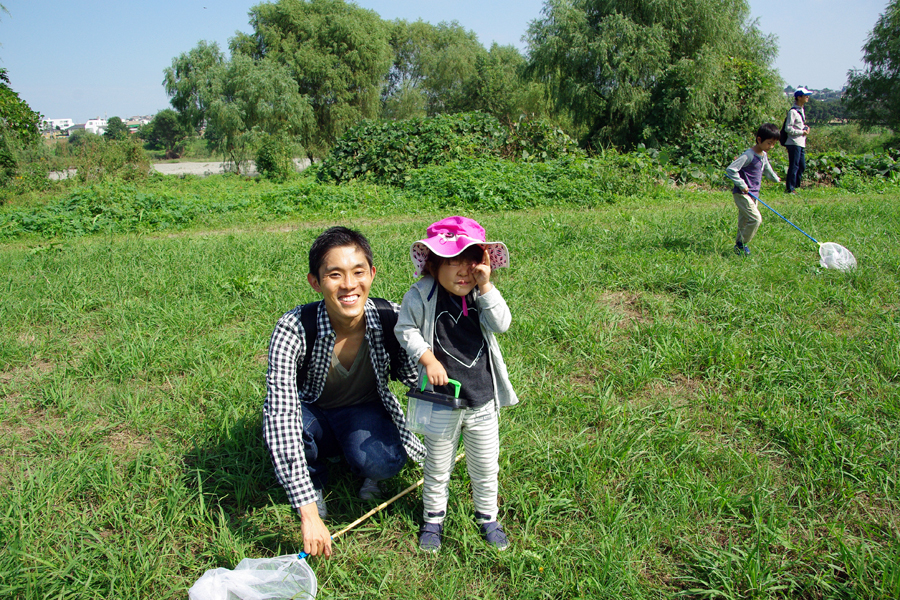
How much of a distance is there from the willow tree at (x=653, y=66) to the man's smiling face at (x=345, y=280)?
18.8 metres

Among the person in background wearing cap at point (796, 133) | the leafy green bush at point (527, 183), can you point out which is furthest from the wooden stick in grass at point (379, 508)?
the person in background wearing cap at point (796, 133)

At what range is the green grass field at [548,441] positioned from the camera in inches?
79.9

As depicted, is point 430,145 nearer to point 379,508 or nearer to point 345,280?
point 345,280

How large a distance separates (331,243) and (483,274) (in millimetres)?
597

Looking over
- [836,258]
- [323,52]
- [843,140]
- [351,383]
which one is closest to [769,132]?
[836,258]

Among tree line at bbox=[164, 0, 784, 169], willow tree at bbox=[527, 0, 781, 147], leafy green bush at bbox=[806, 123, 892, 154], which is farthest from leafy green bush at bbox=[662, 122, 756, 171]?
leafy green bush at bbox=[806, 123, 892, 154]

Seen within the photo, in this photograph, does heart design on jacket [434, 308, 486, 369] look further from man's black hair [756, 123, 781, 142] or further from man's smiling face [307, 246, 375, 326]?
man's black hair [756, 123, 781, 142]

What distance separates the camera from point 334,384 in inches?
93.7

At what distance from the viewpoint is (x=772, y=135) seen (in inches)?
222

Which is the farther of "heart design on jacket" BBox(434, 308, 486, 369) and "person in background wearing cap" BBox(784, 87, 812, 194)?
"person in background wearing cap" BBox(784, 87, 812, 194)

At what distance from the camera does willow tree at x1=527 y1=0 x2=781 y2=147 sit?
18.5m

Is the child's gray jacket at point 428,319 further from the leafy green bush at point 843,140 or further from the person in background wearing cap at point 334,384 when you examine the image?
the leafy green bush at point 843,140

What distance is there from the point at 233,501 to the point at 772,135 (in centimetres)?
581

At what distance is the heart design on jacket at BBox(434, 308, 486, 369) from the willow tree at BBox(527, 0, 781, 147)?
61.6 feet
